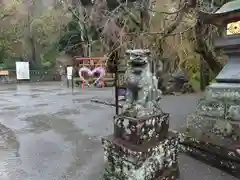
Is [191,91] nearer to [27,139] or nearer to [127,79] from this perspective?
[27,139]

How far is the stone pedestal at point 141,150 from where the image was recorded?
2.04 meters

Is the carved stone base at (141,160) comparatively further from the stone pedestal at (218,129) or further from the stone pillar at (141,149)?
the stone pedestal at (218,129)

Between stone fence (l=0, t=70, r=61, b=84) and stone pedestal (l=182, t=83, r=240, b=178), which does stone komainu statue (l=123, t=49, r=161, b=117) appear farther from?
stone fence (l=0, t=70, r=61, b=84)

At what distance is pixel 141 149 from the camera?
2029mm

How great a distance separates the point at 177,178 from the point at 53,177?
51.2 inches

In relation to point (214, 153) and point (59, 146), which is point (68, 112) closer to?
point (59, 146)

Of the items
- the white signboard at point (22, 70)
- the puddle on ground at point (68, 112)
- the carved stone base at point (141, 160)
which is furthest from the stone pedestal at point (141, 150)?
the white signboard at point (22, 70)

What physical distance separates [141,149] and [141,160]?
0.30 ft

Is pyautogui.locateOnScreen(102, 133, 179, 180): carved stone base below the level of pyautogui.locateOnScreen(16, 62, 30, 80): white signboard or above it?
below

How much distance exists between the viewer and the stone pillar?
204cm

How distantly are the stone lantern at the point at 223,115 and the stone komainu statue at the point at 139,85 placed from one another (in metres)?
1.07

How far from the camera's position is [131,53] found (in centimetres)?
208

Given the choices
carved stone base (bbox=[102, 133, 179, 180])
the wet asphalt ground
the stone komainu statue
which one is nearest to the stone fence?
the wet asphalt ground

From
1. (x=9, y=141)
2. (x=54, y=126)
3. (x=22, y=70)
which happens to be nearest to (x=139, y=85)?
(x=9, y=141)
